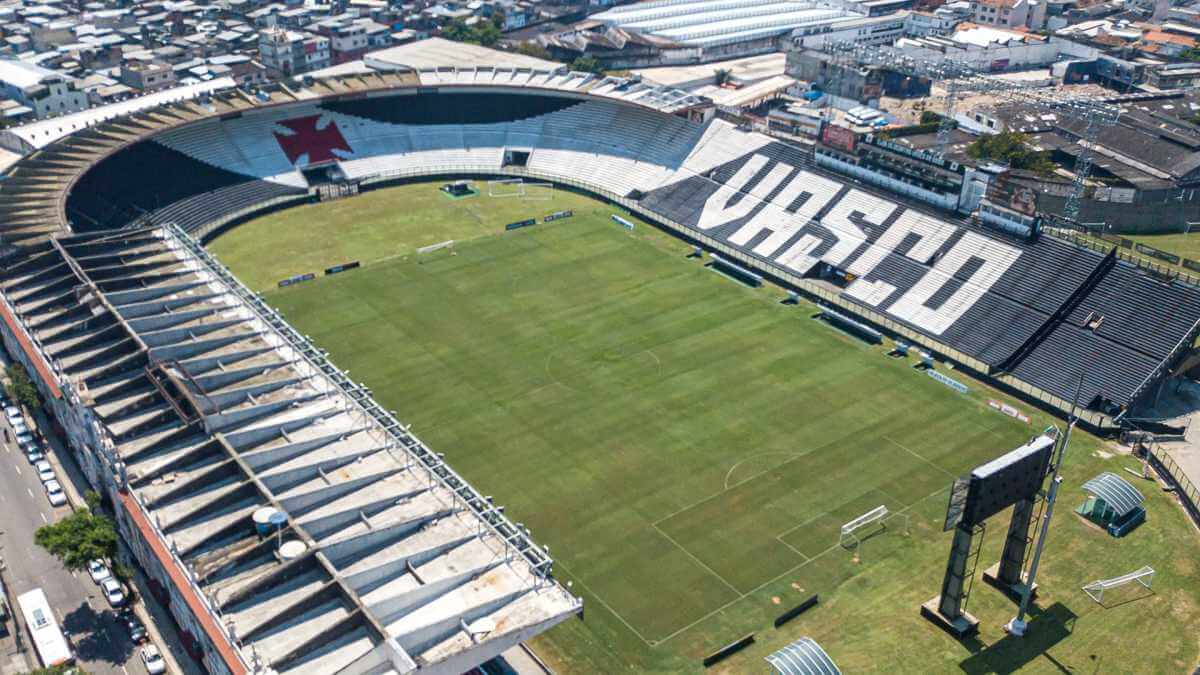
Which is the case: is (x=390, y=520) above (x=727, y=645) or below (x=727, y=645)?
above

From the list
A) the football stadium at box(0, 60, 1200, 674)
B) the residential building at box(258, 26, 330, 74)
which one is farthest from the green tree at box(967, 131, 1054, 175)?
the residential building at box(258, 26, 330, 74)

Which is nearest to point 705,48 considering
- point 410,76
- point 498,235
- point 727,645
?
point 410,76

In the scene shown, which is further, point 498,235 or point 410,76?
point 410,76

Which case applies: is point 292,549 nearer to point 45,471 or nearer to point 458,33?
point 45,471

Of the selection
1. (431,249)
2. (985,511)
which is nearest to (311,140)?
(431,249)

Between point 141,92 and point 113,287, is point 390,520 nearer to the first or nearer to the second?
point 113,287

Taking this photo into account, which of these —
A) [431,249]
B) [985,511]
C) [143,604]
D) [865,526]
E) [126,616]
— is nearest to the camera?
[985,511]

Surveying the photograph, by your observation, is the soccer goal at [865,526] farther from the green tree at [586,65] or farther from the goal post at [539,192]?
the green tree at [586,65]
